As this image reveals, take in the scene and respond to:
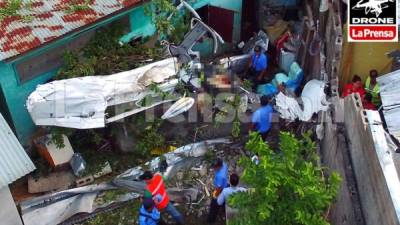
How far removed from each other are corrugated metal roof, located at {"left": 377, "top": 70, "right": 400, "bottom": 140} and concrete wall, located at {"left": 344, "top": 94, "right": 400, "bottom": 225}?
0.75 meters

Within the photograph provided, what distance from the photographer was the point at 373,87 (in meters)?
11.2

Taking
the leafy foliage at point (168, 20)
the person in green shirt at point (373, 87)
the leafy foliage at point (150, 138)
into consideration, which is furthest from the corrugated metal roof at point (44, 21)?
the person in green shirt at point (373, 87)

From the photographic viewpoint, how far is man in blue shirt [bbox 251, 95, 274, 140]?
1016cm

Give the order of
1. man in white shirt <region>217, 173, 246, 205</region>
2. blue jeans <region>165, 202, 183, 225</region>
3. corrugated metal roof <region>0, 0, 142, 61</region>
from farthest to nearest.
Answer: corrugated metal roof <region>0, 0, 142, 61</region> → blue jeans <region>165, 202, 183, 225</region> → man in white shirt <region>217, 173, 246, 205</region>

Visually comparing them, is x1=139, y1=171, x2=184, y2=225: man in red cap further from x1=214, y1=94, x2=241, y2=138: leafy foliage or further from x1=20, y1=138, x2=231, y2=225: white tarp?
x1=214, y1=94, x2=241, y2=138: leafy foliage

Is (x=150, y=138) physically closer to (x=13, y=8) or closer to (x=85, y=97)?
(x=85, y=97)

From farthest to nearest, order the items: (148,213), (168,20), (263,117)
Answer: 1. (168,20)
2. (263,117)
3. (148,213)

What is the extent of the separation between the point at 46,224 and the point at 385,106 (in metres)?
6.24

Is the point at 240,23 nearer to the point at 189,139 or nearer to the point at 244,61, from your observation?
the point at 244,61

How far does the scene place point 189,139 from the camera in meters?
10.9

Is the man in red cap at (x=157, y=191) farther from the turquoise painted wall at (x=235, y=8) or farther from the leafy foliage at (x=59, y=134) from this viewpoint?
the turquoise painted wall at (x=235, y=8)

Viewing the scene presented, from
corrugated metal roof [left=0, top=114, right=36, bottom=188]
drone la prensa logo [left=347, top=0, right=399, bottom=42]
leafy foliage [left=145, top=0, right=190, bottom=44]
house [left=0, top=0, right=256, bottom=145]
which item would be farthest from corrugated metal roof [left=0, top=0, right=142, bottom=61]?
drone la prensa logo [left=347, top=0, right=399, bottom=42]

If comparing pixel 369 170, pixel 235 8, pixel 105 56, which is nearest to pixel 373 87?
pixel 369 170

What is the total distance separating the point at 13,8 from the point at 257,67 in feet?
17.0
